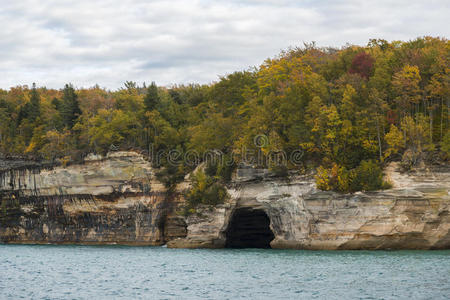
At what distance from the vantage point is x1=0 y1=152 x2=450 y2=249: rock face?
52.4 m

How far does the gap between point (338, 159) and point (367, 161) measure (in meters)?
2.81

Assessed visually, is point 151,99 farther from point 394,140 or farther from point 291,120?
point 394,140

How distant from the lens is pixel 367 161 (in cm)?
5728

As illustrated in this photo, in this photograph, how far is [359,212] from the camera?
54281 mm

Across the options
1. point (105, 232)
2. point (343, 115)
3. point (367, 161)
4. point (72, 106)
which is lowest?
point (105, 232)

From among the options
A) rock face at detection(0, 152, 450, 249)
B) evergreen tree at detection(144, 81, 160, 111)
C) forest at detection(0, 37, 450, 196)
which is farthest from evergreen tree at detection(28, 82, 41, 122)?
evergreen tree at detection(144, 81, 160, 111)

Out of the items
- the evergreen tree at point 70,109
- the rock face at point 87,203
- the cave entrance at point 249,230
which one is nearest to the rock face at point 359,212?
the cave entrance at point 249,230

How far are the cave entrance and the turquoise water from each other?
47.7ft

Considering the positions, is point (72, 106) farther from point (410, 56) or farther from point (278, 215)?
point (410, 56)

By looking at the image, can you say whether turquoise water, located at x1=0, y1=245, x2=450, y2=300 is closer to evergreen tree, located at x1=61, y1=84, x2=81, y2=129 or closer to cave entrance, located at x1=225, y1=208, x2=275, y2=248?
cave entrance, located at x1=225, y1=208, x2=275, y2=248

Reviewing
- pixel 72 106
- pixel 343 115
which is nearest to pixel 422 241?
pixel 343 115

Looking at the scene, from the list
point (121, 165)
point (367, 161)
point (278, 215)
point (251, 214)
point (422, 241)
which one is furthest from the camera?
point (121, 165)

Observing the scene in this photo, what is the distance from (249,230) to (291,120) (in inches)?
664

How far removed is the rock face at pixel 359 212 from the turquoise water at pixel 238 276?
8.47 feet
